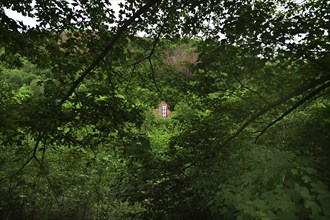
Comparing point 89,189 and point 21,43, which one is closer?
point 21,43

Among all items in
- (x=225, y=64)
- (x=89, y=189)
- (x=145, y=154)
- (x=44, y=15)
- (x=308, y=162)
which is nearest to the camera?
(x=308, y=162)

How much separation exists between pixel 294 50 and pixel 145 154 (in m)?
2.91

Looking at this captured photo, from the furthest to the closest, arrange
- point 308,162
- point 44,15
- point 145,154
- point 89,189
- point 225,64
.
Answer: point 89,189 < point 145,154 < point 225,64 < point 44,15 < point 308,162

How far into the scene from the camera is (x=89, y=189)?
7305 millimetres

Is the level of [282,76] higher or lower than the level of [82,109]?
higher

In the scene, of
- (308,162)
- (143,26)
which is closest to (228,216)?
(308,162)

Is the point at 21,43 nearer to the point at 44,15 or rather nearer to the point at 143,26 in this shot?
the point at 44,15

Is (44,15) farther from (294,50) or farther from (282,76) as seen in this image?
(282,76)

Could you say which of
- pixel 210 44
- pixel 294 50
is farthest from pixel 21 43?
pixel 294 50

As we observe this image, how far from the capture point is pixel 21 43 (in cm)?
381

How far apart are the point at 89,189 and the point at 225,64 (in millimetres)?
5084

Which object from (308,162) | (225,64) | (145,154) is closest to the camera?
(308,162)

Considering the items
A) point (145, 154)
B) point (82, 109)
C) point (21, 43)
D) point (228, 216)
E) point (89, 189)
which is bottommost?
point (89, 189)

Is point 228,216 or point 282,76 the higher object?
point 282,76
